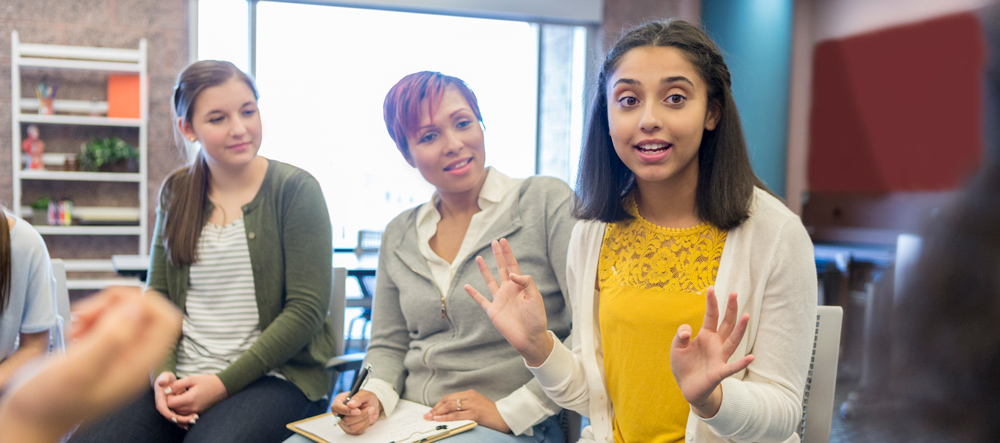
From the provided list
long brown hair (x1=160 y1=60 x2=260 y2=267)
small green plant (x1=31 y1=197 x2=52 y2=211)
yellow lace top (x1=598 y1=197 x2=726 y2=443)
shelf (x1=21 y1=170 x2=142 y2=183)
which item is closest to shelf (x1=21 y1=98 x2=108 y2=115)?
shelf (x1=21 y1=170 x2=142 y2=183)

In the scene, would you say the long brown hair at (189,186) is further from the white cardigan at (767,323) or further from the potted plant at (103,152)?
the potted plant at (103,152)

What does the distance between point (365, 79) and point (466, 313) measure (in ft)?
13.4

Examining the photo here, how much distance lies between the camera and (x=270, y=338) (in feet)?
5.08

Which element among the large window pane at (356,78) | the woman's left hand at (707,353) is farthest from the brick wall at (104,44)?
the woman's left hand at (707,353)

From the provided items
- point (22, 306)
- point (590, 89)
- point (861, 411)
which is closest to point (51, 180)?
point (22, 306)

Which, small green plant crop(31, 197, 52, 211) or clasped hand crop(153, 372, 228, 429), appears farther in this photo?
small green plant crop(31, 197, 52, 211)

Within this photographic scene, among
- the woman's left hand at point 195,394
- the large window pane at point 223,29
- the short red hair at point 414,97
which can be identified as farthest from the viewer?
the large window pane at point 223,29

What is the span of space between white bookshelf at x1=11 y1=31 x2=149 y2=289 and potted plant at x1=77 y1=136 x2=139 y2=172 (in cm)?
8

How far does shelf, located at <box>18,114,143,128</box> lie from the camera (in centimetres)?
443

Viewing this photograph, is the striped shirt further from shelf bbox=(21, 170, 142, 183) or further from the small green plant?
the small green plant

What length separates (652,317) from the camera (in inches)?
45.8

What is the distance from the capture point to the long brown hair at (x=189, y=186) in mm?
1605

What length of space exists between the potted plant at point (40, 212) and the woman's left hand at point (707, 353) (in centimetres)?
489

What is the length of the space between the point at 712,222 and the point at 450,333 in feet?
2.11
